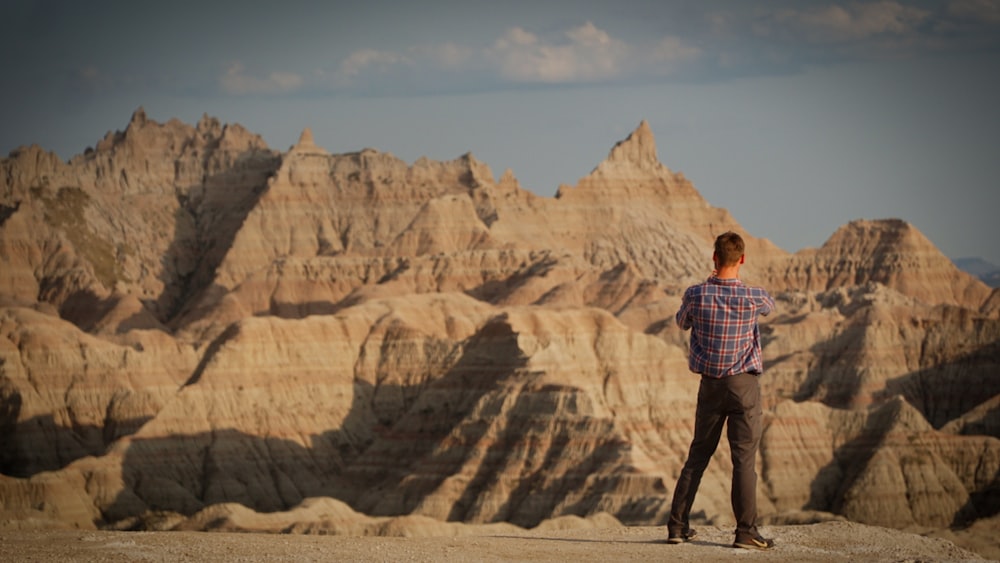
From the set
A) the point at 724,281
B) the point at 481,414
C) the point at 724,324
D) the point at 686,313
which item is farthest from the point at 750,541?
the point at 481,414

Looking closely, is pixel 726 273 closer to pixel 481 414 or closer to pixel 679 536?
pixel 679 536

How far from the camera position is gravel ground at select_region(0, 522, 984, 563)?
2956 cm

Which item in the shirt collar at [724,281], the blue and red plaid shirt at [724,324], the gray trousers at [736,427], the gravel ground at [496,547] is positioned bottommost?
the gravel ground at [496,547]

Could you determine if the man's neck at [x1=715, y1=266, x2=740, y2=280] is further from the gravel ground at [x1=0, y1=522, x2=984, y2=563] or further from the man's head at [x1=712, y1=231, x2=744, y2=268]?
the gravel ground at [x1=0, y1=522, x2=984, y2=563]

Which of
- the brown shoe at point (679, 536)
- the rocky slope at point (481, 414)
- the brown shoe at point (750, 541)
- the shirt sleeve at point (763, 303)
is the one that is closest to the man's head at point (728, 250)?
the shirt sleeve at point (763, 303)

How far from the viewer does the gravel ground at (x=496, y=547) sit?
97.0 feet

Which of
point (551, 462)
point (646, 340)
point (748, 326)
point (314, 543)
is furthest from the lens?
point (646, 340)

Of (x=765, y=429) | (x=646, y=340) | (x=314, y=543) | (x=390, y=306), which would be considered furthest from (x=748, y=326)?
(x=390, y=306)

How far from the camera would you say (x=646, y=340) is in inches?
5438

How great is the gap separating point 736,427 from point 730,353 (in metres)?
1.01

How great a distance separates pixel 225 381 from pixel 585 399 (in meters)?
33.2

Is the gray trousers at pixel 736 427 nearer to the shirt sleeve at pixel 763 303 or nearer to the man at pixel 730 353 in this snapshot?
the man at pixel 730 353

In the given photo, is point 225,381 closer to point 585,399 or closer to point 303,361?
point 303,361

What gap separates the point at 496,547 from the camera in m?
31.3
